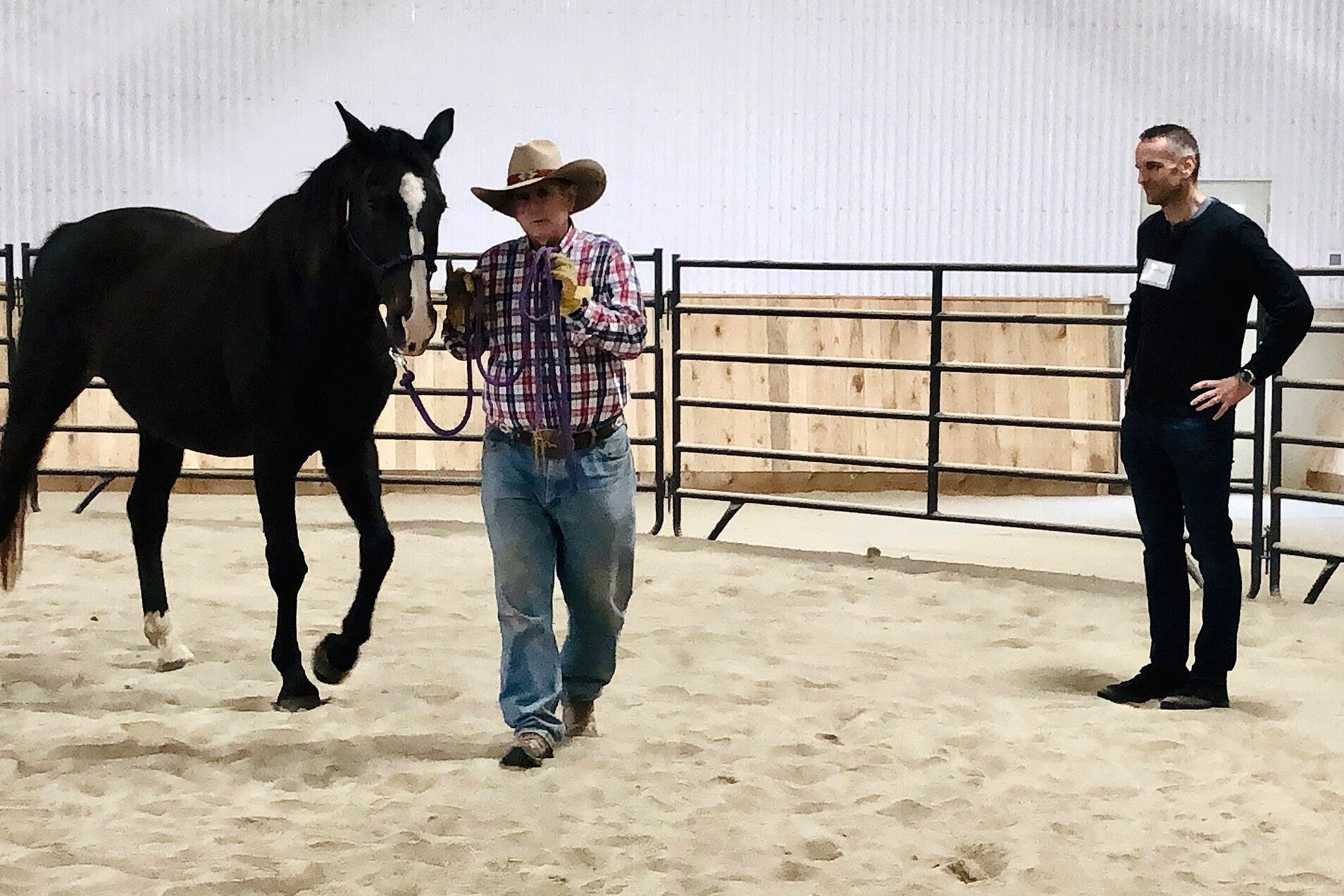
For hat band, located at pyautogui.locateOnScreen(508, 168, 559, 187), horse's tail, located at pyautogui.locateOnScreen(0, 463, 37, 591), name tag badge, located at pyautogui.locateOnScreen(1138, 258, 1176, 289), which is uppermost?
hat band, located at pyautogui.locateOnScreen(508, 168, 559, 187)

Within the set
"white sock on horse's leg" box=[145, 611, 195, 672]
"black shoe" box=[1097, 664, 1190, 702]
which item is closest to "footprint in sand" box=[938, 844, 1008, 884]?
"black shoe" box=[1097, 664, 1190, 702]

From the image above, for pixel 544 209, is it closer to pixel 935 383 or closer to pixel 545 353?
pixel 545 353

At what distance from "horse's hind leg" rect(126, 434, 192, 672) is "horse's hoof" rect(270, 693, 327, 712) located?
2.09 feet

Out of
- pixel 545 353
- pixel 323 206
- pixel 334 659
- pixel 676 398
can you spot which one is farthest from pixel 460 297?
pixel 676 398

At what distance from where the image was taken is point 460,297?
3277mm

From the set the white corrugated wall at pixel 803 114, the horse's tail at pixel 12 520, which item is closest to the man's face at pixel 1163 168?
the horse's tail at pixel 12 520

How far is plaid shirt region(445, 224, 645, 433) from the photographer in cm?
325

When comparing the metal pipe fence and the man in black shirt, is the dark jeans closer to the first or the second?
the man in black shirt

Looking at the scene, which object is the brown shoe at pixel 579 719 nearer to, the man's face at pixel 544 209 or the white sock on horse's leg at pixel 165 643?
the man's face at pixel 544 209

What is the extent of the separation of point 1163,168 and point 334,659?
258 cm

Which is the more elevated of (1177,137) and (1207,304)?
(1177,137)

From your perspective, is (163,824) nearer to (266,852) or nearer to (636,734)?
(266,852)

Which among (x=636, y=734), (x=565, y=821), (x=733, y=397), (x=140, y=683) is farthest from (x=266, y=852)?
(x=733, y=397)

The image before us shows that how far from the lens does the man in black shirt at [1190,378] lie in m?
3.73
